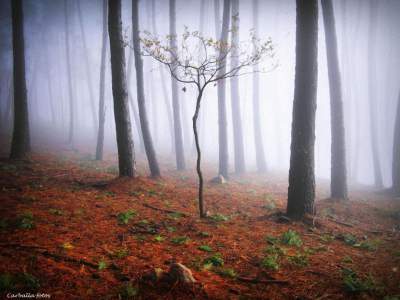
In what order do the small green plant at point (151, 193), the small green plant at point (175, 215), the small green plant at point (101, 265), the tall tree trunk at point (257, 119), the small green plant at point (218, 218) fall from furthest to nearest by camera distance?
the tall tree trunk at point (257, 119) < the small green plant at point (151, 193) < the small green plant at point (218, 218) < the small green plant at point (175, 215) < the small green plant at point (101, 265)

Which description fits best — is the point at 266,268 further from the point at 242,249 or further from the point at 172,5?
the point at 172,5

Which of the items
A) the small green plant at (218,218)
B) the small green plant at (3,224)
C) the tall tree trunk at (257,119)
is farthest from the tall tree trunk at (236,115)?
the small green plant at (3,224)

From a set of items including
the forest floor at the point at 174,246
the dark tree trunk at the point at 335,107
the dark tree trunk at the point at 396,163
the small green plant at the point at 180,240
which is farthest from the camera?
the dark tree trunk at the point at 396,163

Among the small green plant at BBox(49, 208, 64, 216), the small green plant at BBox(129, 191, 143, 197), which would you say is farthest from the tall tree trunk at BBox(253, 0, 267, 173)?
the small green plant at BBox(49, 208, 64, 216)

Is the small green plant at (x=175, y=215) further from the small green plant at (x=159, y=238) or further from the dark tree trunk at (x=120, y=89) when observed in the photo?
the dark tree trunk at (x=120, y=89)

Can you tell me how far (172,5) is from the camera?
17672 millimetres

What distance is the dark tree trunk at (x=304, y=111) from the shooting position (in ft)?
23.7

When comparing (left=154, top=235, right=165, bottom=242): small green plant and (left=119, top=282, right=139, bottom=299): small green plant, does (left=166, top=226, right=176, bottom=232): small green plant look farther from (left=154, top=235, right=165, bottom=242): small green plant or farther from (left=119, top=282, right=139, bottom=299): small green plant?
(left=119, top=282, right=139, bottom=299): small green plant

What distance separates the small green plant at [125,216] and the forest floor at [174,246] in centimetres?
3

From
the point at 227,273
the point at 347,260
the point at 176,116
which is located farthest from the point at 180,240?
the point at 176,116

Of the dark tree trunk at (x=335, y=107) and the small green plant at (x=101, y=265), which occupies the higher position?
the dark tree trunk at (x=335, y=107)

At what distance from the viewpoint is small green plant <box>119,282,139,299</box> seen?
350 cm

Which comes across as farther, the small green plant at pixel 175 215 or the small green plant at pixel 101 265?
the small green plant at pixel 175 215

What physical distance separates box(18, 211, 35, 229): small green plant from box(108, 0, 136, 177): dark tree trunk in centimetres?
444
